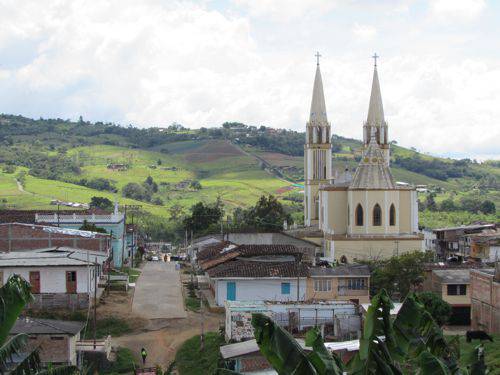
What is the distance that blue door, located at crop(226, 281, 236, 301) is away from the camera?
3625 cm

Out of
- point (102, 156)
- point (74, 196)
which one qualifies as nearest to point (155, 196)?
point (74, 196)

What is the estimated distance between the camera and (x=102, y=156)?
476ft

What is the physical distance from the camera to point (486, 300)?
104 ft

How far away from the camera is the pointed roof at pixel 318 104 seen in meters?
63.4

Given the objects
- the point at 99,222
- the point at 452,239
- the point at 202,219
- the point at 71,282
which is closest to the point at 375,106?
the point at 452,239

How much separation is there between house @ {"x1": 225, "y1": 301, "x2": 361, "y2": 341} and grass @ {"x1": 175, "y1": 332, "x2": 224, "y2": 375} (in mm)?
663

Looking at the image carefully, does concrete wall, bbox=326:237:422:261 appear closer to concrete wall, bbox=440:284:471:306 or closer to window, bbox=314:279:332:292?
window, bbox=314:279:332:292

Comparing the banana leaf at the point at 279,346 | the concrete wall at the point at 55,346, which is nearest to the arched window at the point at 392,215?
the concrete wall at the point at 55,346

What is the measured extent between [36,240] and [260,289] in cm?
1234

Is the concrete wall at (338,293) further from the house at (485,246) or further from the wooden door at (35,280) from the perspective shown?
the house at (485,246)

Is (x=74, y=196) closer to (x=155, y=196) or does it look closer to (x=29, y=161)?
(x=155, y=196)

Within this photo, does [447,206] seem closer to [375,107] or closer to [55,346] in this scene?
[375,107]


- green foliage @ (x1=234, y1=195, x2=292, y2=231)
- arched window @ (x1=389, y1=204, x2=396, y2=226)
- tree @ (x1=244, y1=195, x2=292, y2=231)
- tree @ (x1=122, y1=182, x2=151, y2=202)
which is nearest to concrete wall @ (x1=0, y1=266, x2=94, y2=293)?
arched window @ (x1=389, y1=204, x2=396, y2=226)

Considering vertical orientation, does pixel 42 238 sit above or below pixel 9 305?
above
